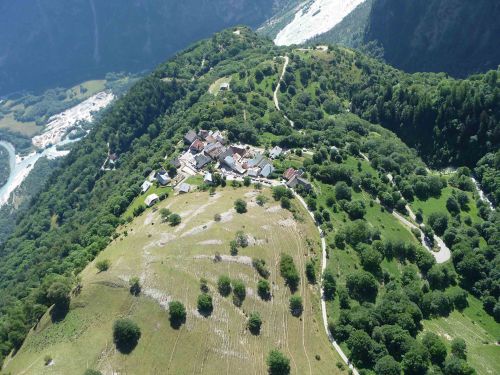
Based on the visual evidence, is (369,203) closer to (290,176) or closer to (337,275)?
(290,176)

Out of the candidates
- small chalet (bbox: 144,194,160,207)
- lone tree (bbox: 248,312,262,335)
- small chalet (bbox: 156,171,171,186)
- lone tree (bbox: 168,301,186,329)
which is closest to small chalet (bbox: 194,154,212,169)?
small chalet (bbox: 156,171,171,186)

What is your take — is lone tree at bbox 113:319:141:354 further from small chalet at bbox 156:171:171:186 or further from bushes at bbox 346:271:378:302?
small chalet at bbox 156:171:171:186

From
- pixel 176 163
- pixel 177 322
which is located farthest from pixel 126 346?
pixel 176 163

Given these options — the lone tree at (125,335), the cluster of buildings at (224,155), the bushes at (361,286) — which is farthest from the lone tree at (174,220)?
the bushes at (361,286)

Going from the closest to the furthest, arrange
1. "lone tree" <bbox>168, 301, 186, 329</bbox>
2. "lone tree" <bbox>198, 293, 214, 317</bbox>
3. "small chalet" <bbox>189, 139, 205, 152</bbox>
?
"lone tree" <bbox>168, 301, 186, 329</bbox>
"lone tree" <bbox>198, 293, 214, 317</bbox>
"small chalet" <bbox>189, 139, 205, 152</bbox>

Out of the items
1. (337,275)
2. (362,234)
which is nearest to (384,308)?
(337,275)

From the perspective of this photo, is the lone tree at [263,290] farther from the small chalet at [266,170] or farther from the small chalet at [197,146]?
the small chalet at [197,146]
